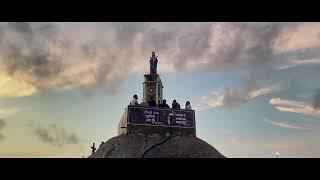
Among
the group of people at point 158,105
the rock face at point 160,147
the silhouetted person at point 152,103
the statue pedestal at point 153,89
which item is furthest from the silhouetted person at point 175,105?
the rock face at point 160,147

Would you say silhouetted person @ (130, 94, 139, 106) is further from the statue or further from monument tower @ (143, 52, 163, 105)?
the statue

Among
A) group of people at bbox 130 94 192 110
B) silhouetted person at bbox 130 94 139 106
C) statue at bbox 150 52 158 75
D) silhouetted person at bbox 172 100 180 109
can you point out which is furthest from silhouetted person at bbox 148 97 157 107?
statue at bbox 150 52 158 75

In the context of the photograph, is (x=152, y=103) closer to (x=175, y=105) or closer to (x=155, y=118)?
(x=155, y=118)

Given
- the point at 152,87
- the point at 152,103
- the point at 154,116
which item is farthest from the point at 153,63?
the point at 154,116

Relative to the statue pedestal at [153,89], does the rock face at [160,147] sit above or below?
below

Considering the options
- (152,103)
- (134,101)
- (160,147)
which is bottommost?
(160,147)

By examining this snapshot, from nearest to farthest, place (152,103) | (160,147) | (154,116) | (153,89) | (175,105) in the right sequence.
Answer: (154,116) < (175,105) < (160,147) < (152,103) < (153,89)

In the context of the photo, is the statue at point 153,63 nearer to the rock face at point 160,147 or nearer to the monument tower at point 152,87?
the monument tower at point 152,87
